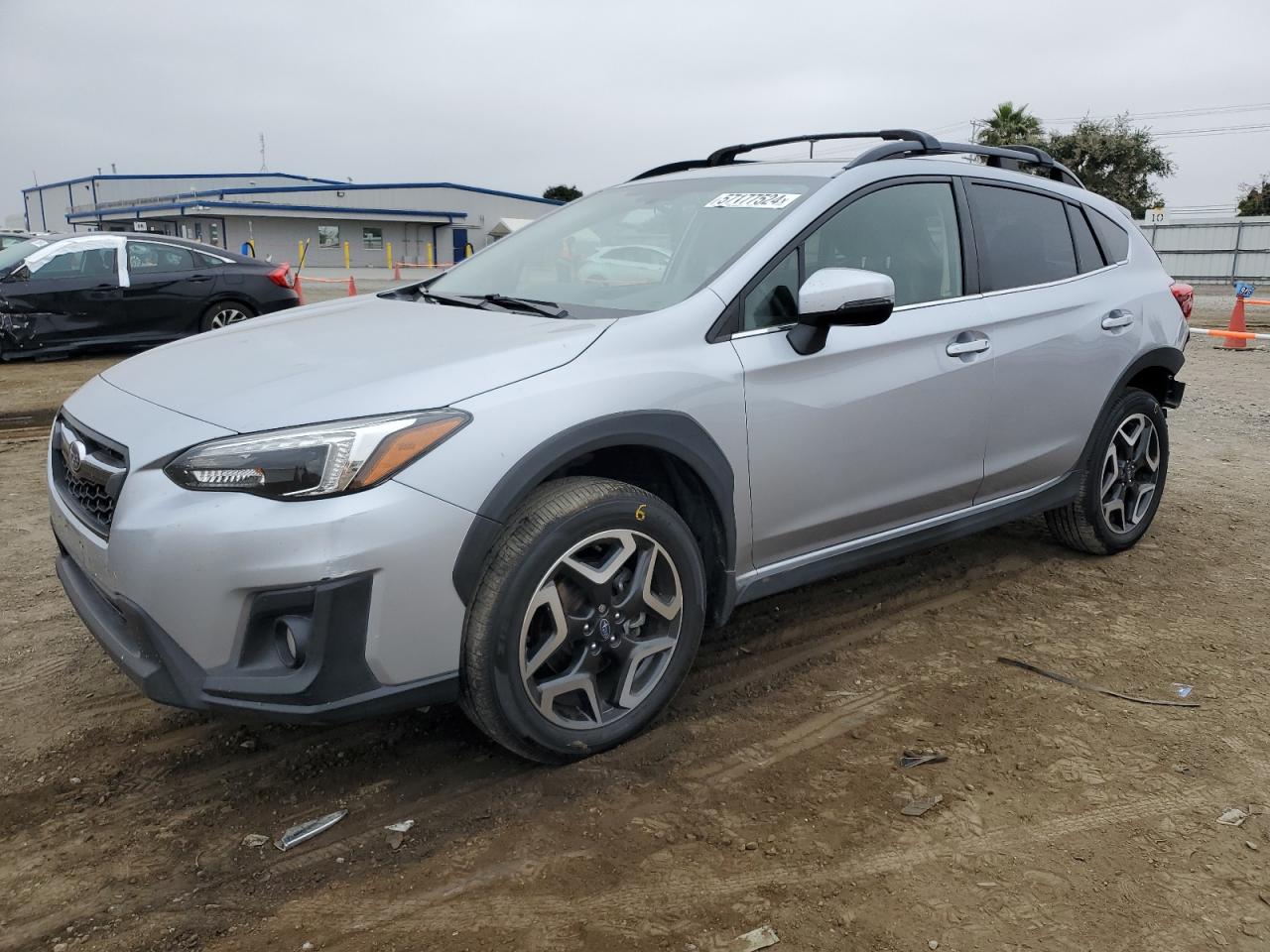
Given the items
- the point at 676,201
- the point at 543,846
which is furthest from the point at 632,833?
the point at 676,201

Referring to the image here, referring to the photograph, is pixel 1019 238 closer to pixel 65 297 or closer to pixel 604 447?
pixel 604 447

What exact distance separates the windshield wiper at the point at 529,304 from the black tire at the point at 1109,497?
257 centimetres

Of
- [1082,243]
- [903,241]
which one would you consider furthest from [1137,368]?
[903,241]

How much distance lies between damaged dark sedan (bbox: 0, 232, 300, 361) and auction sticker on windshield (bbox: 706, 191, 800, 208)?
28.3 ft

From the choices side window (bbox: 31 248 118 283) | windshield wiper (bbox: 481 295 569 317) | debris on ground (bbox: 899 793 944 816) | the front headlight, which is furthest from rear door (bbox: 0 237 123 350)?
Answer: debris on ground (bbox: 899 793 944 816)

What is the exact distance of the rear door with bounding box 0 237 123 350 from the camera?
988cm

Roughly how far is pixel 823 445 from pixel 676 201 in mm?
1134

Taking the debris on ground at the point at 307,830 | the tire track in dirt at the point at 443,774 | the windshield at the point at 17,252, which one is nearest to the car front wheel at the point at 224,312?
the windshield at the point at 17,252

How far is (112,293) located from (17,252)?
1050mm

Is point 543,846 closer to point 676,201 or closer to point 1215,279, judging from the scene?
point 676,201

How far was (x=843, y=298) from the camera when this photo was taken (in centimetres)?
295

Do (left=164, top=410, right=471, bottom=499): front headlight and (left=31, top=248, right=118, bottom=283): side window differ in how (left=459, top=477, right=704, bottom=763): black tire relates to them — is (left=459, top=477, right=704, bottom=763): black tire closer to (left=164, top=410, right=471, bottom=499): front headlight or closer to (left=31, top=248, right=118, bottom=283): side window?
(left=164, top=410, right=471, bottom=499): front headlight

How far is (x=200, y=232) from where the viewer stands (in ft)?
156

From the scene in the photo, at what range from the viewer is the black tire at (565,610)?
8.19ft
